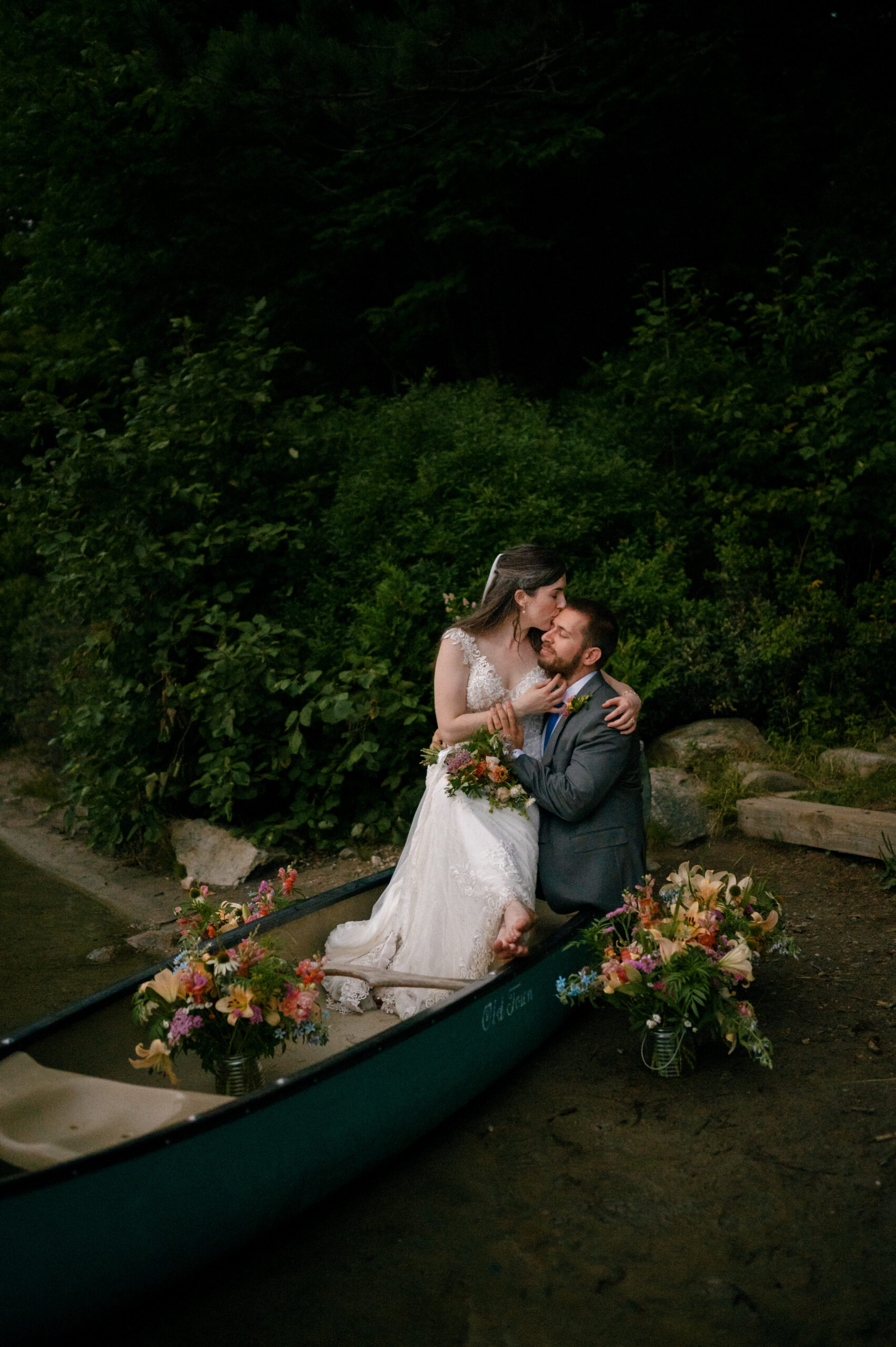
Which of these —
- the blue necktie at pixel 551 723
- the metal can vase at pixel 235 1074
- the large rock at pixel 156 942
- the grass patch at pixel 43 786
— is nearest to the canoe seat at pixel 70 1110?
the metal can vase at pixel 235 1074

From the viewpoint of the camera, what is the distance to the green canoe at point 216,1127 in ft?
7.82

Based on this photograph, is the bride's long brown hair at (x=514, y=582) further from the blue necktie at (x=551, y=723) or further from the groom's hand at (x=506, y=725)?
the groom's hand at (x=506, y=725)

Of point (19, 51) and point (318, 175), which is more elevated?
point (19, 51)

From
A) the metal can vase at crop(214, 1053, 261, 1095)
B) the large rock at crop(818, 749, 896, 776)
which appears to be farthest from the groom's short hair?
the large rock at crop(818, 749, 896, 776)

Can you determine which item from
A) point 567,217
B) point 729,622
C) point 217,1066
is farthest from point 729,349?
point 217,1066

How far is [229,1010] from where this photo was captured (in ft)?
10.5

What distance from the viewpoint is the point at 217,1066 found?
337cm

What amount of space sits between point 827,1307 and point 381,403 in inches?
292

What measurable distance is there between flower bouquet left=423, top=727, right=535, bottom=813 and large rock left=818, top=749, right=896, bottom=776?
2.88 m

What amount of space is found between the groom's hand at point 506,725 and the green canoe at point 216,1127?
711mm

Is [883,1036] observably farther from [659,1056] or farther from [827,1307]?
[827,1307]

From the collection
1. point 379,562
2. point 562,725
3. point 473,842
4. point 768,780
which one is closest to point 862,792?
point 768,780

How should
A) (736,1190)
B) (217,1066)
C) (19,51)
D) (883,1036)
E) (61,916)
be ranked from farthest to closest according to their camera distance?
(19,51) → (61,916) → (883,1036) → (217,1066) → (736,1190)

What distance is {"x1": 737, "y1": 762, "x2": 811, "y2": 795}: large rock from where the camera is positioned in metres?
6.14
